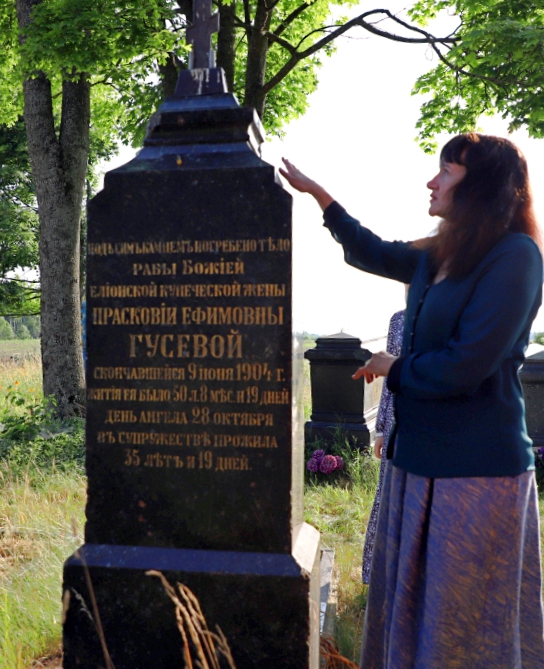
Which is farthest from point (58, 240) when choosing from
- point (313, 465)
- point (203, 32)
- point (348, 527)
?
point (203, 32)

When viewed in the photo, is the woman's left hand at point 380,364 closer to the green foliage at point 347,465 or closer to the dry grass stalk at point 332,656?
the dry grass stalk at point 332,656

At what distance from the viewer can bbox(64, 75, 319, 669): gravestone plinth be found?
7.31 feet

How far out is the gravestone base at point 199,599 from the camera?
2178mm

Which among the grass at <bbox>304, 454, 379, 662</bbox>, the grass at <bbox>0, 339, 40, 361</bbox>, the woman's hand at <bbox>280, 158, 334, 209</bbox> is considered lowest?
the grass at <bbox>304, 454, 379, 662</bbox>

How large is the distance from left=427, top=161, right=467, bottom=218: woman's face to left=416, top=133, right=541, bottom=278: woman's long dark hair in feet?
0.07

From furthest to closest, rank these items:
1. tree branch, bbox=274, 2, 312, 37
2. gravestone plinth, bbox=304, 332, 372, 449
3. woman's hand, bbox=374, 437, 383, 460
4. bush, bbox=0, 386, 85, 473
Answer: tree branch, bbox=274, 2, 312, 37 < gravestone plinth, bbox=304, 332, 372, 449 < bush, bbox=0, 386, 85, 473 < woman's hand, bbox=374, 437, 383, 460

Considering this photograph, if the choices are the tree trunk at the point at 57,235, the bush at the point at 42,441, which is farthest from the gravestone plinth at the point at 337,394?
the tree trunk at the point at 57,235

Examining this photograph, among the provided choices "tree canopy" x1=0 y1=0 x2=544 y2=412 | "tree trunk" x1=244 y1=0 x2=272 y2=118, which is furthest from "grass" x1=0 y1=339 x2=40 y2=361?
"tree trunk" x1=244 y1=0 x2=272 y2=118

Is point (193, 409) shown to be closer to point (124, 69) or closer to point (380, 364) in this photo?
point (380, 364)

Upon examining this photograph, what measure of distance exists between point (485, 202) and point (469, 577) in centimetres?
114

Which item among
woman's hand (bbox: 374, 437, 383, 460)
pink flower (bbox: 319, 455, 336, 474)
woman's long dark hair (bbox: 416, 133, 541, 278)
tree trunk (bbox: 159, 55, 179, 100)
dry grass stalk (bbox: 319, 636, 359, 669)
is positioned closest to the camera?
woman's long dark hair (bbox: 416, 133, 541, 278)

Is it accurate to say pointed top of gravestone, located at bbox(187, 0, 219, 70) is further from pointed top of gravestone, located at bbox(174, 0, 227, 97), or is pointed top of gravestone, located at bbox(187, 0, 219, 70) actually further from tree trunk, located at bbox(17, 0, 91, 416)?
tree trunk, located at bbox(17, 0, 91, 416)

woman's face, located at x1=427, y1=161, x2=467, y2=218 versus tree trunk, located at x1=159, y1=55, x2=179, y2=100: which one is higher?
tree trunk, located at x1=159, y1=55, x2=179, y2=100

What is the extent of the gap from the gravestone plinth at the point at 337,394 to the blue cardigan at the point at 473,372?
4502 mm
